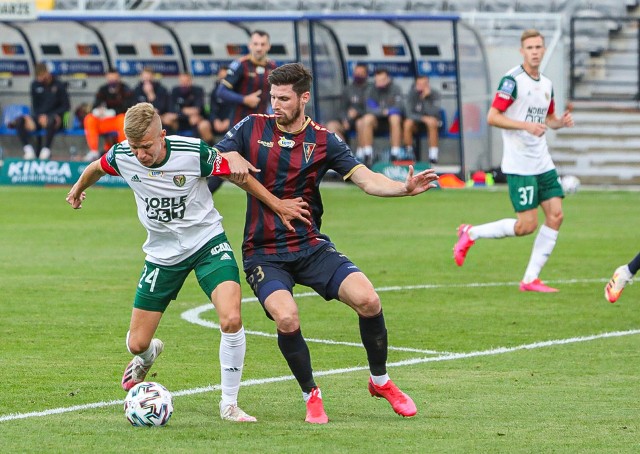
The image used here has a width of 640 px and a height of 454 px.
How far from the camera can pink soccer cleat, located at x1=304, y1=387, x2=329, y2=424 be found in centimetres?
707

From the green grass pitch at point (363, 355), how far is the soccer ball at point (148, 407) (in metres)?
0.07

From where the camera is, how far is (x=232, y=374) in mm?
7238

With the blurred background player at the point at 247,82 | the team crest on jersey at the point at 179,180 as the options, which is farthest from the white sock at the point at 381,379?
the blurred background player at the point at 247,82

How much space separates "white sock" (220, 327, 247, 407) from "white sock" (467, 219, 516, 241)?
251 inches

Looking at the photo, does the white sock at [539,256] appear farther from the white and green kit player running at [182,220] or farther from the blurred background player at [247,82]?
the white and green kit player running at [182,220]

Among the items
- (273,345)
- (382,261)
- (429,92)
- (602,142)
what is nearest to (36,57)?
(429,92)

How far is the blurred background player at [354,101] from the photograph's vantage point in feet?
87.8

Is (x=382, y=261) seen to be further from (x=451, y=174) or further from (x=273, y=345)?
(x=451, y=174)

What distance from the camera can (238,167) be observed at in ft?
24.3

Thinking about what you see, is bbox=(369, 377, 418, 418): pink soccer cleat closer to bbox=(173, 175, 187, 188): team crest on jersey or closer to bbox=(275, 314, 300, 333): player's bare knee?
bbox=(275, 314, 300, 333): player's bare knee

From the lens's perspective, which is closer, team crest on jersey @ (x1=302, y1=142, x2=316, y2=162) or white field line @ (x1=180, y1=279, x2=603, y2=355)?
team crest on jersey @ (x1=302, y1=142, x2=316, y2=162)

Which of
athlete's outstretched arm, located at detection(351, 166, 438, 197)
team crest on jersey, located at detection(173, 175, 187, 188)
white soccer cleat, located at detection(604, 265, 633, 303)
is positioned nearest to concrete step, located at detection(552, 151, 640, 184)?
white soccer cleat, located at detection(604, 265, 633, 303)

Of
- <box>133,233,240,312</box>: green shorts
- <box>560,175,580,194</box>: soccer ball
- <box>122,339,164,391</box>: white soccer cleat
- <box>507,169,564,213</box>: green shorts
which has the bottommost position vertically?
<box>560,175,580,194</box>: soccer ball

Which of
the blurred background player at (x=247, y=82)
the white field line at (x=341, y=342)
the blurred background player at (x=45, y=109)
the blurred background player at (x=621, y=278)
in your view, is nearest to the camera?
the white field line at (x=341, y=342)
